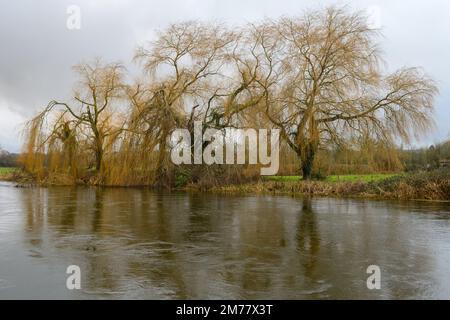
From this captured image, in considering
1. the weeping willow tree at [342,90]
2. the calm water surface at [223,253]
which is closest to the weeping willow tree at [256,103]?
the weeping willow tree at [342,90]

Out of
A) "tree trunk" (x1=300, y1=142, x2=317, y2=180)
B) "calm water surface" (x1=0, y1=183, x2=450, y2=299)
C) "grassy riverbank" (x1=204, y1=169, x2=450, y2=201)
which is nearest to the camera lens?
"calm water surface" (x1=0, y1=183, x2=450, y2=299)

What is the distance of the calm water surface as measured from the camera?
5.75 m

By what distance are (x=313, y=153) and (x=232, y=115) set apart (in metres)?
4.87

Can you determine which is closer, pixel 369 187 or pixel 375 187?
pixel 375 187

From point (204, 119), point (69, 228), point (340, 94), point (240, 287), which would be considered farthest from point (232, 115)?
point (240, 287)

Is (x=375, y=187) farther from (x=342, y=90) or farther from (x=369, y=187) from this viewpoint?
(x=342, y=90)

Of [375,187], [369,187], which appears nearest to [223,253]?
[375,187]

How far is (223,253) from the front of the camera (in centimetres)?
802

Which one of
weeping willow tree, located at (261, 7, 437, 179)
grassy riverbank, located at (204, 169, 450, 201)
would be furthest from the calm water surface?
weeping willow tree, located at (261, 7, 437, 179)

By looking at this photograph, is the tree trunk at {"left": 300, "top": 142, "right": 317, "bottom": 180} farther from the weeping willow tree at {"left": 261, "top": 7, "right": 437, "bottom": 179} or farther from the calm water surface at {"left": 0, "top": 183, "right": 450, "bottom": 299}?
the calm water surface at {"left": 0, "top": 183, "right": 450, "bottom": 299}

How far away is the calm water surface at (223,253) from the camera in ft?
18.9

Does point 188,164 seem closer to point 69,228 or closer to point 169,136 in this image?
point 169,136

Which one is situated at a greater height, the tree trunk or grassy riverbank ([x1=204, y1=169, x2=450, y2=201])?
the tree trunk
